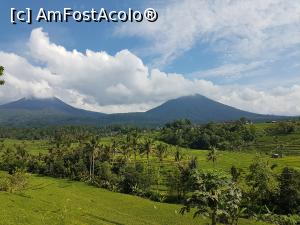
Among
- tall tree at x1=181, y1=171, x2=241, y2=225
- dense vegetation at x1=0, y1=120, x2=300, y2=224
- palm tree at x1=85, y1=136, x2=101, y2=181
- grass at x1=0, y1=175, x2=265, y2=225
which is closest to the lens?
grass at x1=0, y1=175, x2=265, y2=225

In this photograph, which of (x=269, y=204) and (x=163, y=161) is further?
(x=163, y=161)

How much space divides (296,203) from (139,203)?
43776mm

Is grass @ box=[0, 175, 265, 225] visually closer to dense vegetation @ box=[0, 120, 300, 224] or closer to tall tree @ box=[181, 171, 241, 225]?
dense vegetation @ box=[0, 120, 300, 224]

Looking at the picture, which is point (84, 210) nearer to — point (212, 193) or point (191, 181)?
point (191, 181)

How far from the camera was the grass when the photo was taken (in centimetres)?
6012

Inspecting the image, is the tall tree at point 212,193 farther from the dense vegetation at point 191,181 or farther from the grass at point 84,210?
the grass at point 84,210

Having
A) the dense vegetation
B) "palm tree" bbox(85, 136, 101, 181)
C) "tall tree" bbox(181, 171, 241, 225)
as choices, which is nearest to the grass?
the dense vegetation

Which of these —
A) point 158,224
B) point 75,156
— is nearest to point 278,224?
point 158,224

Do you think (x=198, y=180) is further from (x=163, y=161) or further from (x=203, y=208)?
(x=163, y=161)

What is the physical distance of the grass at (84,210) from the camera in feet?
197

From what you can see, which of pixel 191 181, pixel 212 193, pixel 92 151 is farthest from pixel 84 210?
pixel 92 151

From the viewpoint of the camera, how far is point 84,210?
90.7m

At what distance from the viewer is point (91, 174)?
176 meters

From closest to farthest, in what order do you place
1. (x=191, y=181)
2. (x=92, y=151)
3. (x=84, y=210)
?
(x=191, y=181) < (x=84, y=210) < (x=92, y=151)
